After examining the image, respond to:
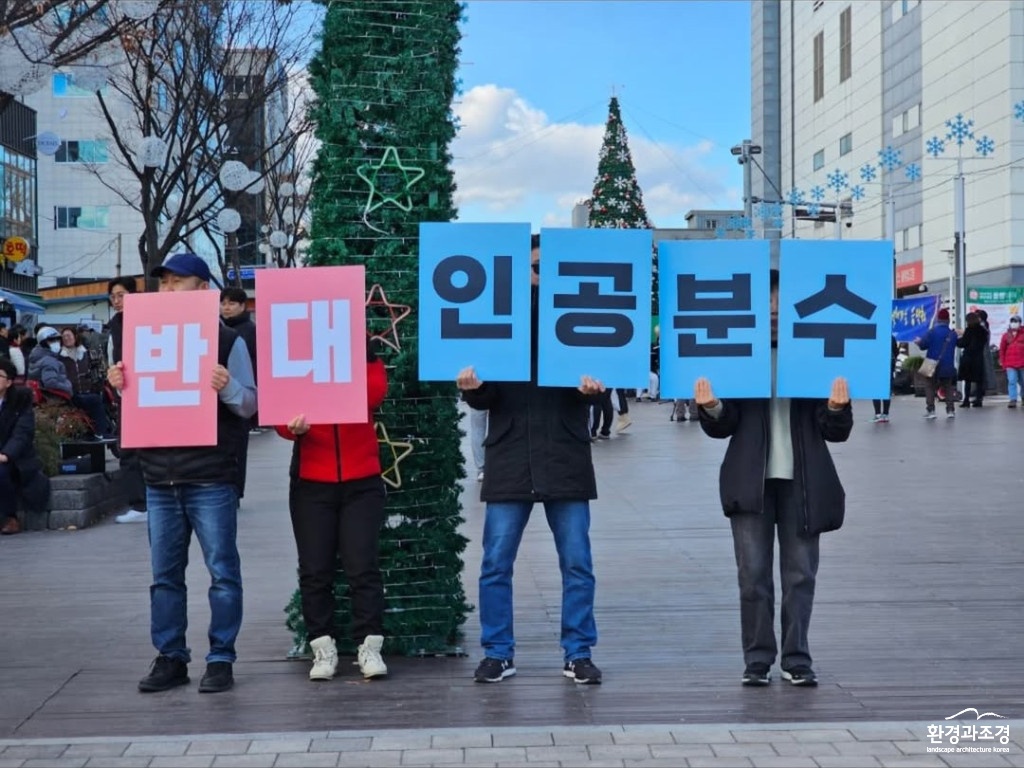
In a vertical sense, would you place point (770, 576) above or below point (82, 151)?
below

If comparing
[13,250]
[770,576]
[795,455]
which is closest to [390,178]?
[795,455]

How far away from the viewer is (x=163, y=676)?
6898 millimetres

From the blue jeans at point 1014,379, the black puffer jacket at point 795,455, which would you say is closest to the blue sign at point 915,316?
the blue jeans at point 1014,379

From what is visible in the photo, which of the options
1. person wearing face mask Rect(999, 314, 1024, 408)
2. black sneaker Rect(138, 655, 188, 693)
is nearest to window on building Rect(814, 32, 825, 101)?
person wearing face mask Rect(999, 314, 1024, 408)

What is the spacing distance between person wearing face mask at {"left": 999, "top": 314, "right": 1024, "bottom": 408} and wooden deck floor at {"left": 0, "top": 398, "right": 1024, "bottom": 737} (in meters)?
16.7

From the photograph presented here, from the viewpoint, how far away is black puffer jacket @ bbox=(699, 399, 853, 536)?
6.82m

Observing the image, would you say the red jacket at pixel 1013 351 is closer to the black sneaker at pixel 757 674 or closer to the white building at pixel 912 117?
the white building at pixel 912 117

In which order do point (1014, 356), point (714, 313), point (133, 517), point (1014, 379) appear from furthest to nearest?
point (1014, 379), point (1014, 356), point (133, 517), point (714, 313)

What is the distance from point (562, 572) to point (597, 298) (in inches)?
49.8

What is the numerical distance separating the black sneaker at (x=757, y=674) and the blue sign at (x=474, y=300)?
65.6 inches

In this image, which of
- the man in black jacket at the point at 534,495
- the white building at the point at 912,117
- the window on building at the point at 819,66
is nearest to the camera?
the man in black jacket at the point at 534,495

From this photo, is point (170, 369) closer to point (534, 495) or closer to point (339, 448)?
point (339, 448)

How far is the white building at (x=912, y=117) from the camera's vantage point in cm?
5516

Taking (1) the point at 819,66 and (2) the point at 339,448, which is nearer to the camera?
(2) the point at 339,448
